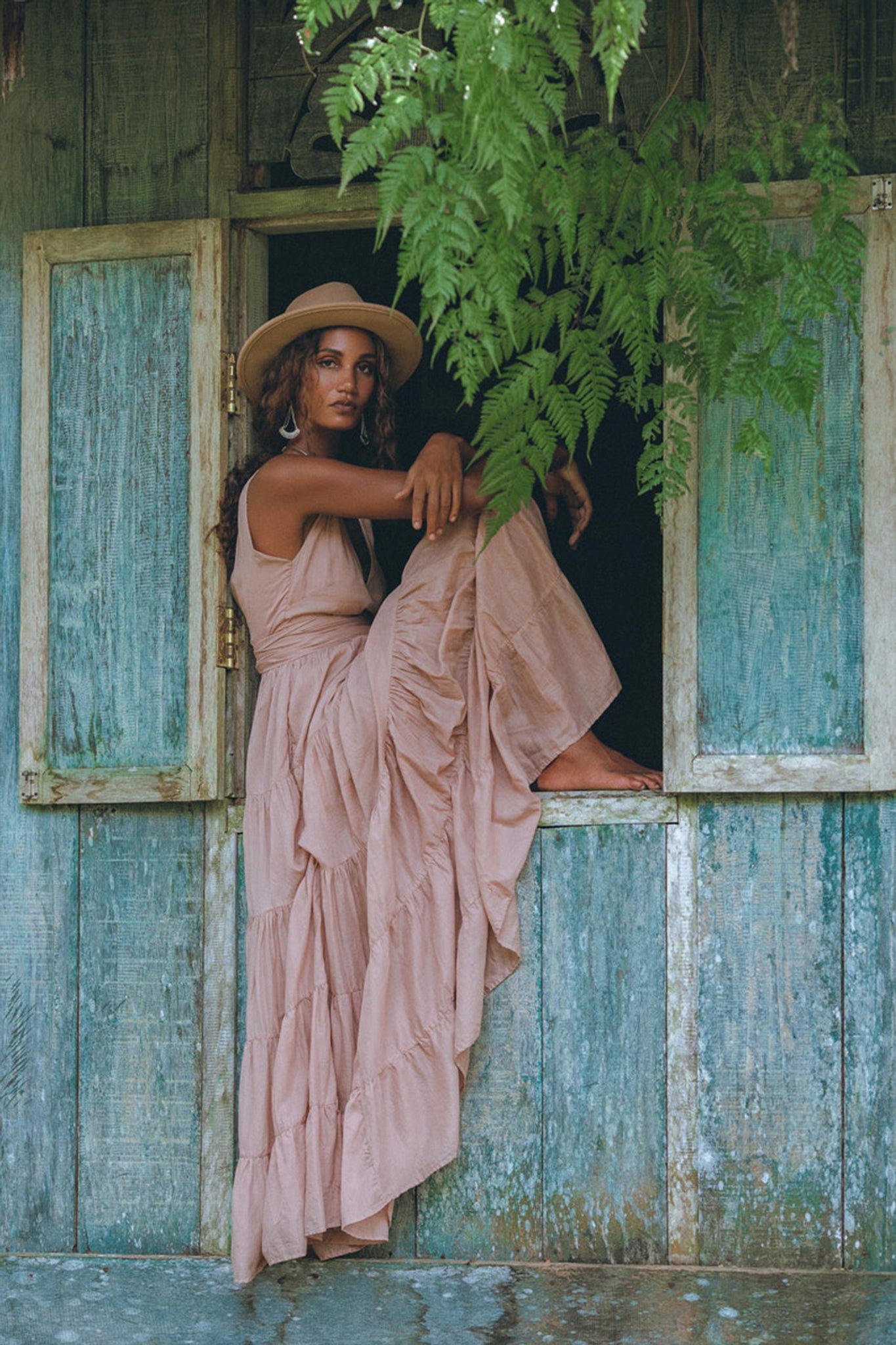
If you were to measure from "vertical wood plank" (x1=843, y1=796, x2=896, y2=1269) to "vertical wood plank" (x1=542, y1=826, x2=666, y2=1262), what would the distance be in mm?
419

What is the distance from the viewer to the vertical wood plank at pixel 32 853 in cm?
438

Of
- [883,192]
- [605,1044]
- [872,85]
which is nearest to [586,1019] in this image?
[605,1044]

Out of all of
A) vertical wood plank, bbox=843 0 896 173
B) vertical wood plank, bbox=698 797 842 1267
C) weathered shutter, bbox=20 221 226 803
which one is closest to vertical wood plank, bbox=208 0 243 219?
weathered shutter, bbox=20 221 226 803

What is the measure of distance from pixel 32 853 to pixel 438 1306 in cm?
147

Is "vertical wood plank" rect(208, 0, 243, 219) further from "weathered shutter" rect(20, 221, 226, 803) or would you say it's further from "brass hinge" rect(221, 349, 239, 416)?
"brass hinge" rect(221, 349, 239, 416)

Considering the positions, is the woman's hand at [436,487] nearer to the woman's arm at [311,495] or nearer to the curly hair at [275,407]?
the woman's arm at [311,495]

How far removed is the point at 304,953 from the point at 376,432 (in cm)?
145

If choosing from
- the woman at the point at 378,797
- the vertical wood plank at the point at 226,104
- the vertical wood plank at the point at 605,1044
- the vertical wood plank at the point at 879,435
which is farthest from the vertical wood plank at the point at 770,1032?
the vertical wood plank at the point at 226,104

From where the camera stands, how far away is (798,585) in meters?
4.08

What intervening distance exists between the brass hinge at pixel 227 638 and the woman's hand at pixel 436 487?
53 centimetres

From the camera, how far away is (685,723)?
4082mm

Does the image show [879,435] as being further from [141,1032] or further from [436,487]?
[141,1032]

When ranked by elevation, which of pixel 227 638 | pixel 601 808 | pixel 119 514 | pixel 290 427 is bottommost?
pixel 601 808

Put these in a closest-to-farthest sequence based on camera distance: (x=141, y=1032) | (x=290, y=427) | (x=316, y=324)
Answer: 1. (x=141, y=1032)
2. (x=316, y=324)
3. (x=290, y=427)
